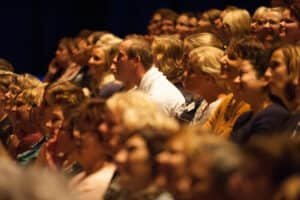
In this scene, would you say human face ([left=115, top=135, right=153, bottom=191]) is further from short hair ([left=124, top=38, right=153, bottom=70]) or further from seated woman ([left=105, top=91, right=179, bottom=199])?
short hair ([left=124, top=38, right=153, bottom=70])

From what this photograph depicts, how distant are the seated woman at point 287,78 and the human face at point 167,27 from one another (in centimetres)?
323

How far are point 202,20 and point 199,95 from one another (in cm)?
186

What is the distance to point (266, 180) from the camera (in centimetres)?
244

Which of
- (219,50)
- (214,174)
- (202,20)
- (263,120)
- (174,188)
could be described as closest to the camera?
(214,174)

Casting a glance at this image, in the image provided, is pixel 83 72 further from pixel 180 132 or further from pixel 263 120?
pixel 180 132

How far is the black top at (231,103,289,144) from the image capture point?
3824mm

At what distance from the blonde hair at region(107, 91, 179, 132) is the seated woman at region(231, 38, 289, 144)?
1.67ft

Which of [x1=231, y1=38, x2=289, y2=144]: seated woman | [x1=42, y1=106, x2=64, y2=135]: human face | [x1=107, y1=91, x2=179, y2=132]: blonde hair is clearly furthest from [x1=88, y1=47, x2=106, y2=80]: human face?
[x1=107, y1=91, x2=179, y2=132]: blonde hair

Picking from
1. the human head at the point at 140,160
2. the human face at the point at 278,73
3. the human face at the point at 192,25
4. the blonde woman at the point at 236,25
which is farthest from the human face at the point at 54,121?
the human face at the point at 192,25

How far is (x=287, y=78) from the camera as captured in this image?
3.80 meters

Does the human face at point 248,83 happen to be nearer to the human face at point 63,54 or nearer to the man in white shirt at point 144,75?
the man in white shirt at point 144,75

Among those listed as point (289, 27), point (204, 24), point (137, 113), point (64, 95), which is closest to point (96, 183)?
point (137, 113)

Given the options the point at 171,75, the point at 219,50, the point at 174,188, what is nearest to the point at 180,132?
the point at 174,188

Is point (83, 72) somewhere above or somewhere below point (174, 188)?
below
